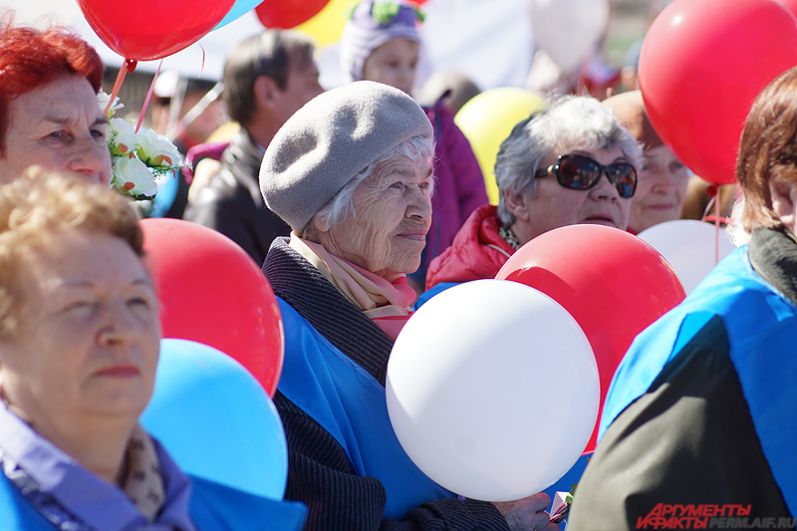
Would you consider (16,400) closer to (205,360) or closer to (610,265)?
(205,360)

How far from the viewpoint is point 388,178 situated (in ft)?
11.3

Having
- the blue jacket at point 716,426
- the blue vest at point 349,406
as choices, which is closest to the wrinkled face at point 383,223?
the blue vest at point 349,406

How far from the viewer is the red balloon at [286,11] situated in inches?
236

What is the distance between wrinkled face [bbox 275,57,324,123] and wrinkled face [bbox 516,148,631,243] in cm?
189

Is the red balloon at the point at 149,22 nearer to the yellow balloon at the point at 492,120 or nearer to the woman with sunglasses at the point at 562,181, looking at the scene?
the woman with sunglasses at the point at 562,181

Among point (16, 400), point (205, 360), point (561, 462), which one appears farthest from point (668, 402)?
point (16, 400)

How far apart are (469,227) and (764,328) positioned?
185cm

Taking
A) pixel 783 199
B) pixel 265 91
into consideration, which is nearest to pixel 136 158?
pixel 783 199

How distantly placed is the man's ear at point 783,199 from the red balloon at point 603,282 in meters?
0.73

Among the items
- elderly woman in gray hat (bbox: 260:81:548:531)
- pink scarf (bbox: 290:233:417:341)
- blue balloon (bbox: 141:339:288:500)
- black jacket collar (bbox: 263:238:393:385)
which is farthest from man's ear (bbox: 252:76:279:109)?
blue balloon (bbox: 141:339:288:500)

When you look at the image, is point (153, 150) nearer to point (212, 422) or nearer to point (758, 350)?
point (212, 422)

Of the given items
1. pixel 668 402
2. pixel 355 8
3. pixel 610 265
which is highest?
pixel 668 402

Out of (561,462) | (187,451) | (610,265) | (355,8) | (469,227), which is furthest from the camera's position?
(355,8)

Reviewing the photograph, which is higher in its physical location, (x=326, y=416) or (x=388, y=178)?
(x=388, y=178)
